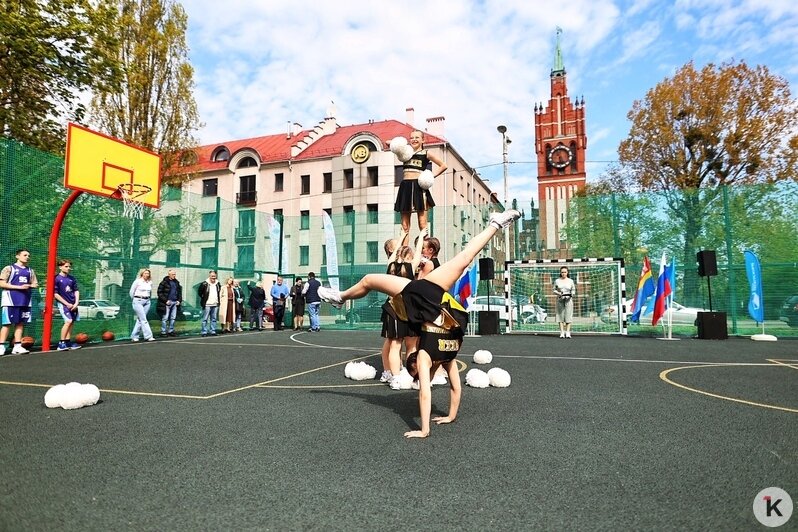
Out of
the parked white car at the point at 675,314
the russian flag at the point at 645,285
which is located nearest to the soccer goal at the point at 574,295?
the parked white car at the point at 675,314

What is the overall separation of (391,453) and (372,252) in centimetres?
1532

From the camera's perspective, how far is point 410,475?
9.95 feet

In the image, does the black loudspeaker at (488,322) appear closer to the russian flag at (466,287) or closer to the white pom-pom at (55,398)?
the russian flag at (466,287)

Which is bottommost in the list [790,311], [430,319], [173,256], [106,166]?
[790,311]

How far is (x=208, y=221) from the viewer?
1691 centimetres

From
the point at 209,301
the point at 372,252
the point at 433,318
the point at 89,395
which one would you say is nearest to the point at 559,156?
the point at 372,252

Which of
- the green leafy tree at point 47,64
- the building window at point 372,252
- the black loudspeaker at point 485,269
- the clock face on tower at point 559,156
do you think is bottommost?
the black loudspeaker at point 485,269

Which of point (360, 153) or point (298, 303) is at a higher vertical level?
point (360, 153)

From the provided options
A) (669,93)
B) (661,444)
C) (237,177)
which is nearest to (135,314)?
(661,444)

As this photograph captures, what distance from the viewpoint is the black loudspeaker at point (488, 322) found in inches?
607

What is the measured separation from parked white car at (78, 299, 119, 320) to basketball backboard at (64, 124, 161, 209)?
10.2ft

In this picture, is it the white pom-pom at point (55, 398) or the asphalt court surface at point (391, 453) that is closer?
the asphalt court surface at point (391, 453)

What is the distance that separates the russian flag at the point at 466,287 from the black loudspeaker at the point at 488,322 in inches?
36.9

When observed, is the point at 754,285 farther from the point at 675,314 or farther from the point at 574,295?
the point at 574,295
